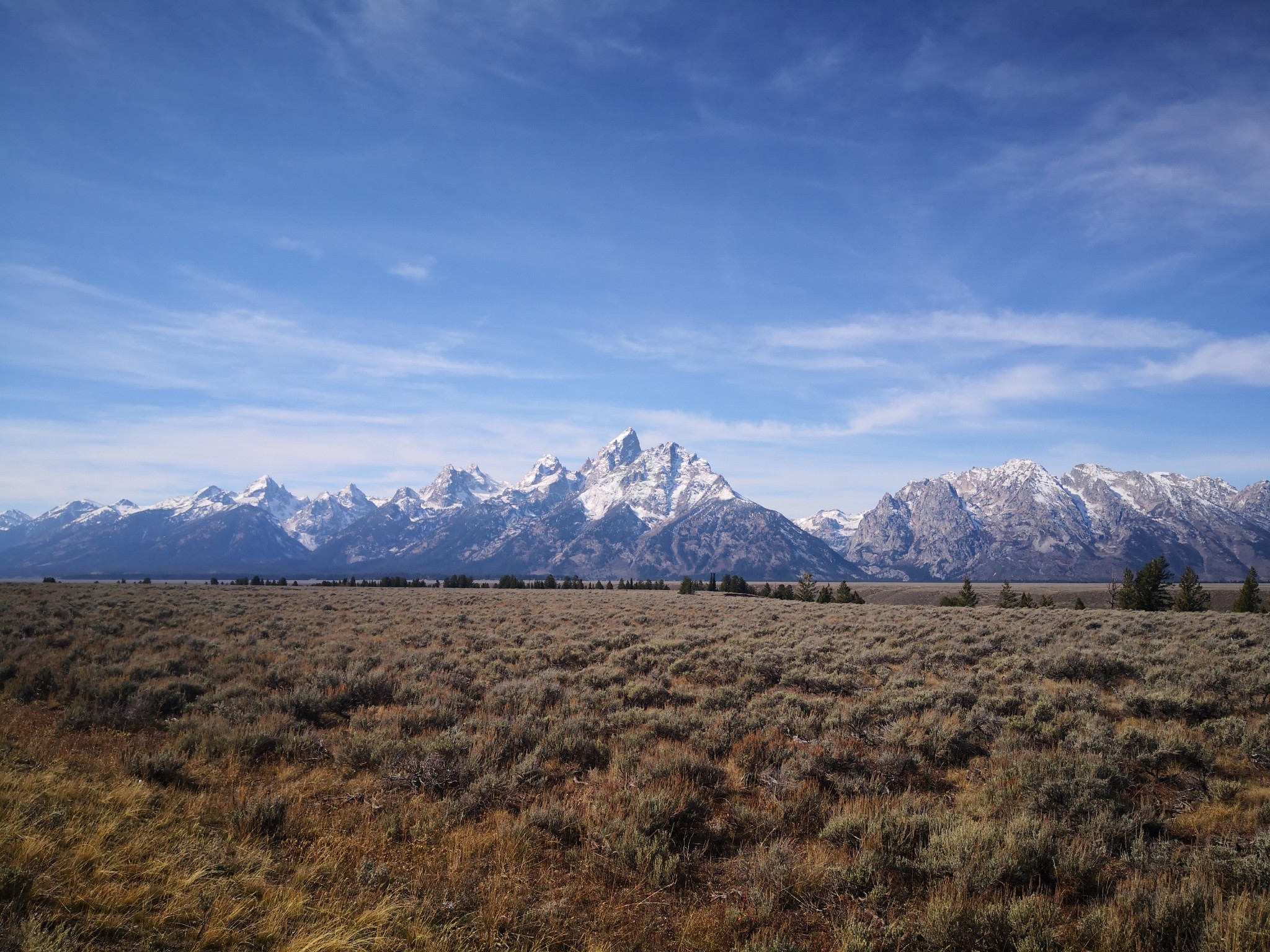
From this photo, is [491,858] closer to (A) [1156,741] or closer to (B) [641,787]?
(B) [641,787]

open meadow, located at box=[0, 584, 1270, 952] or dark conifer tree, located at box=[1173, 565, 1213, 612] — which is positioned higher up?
open meadow, located at box=[0, 584, 1270, 952]

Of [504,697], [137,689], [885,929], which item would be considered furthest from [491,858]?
[137,689]

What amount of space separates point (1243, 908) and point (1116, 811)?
7.04 ft

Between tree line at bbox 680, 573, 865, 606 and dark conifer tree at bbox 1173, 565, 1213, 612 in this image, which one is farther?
tree line at bbox 680, 573, 865, 606

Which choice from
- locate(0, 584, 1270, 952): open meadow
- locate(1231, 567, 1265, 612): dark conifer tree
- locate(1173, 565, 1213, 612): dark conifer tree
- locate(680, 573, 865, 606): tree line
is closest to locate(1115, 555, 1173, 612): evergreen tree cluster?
locate(1173, 565, 1213, 612): dark conifer tree

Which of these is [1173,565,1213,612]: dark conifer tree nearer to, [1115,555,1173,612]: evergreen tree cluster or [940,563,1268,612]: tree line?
[940,563,1268,612]: tree line

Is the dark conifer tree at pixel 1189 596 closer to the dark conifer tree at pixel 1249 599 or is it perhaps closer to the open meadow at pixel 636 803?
the dark conifer tree at pixel 1249 599

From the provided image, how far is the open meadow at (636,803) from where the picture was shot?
4.99 metres

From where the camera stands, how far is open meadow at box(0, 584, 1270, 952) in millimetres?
4988

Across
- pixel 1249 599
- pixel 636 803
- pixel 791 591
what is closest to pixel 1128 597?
pixel 1249 599

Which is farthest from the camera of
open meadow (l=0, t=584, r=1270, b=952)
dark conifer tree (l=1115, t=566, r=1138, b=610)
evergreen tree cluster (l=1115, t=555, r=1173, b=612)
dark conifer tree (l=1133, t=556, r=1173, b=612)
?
dark conifer tree (l=1115, t=566, r=1138, b=610)

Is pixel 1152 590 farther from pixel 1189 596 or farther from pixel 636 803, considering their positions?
pixel 636 803

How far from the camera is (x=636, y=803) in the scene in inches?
282

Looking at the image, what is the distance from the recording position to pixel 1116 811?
6934mm
